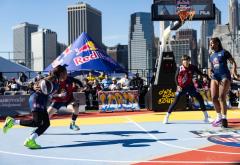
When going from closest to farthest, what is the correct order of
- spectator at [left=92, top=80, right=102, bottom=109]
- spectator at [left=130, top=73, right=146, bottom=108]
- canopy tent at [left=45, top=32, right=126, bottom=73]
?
spectator at [left=130, top=73, right=146, bottom=108] → spectator at [left=92, top=80, right=102, bottom=109] → canopy tent at [left=45, top=32, right=126, bottom=73]

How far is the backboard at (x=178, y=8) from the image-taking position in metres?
17.3

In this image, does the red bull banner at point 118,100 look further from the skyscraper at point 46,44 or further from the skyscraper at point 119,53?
the skyscraper at point 119,53

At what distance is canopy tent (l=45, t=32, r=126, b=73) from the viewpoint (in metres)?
23.8

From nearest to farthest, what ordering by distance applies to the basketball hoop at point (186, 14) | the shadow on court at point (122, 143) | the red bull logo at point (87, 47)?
the shadow on court at point (122, 143), the basketball hoop at point (186, 14), the red bull logo at point (87, 47)

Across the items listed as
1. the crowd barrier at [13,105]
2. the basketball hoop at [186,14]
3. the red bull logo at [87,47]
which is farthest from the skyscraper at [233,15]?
the crowd barrier at [13,105]

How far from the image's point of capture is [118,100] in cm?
1702

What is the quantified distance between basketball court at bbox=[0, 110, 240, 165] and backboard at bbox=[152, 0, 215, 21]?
24.9ft

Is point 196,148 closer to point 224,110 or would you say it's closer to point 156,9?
point 224,110

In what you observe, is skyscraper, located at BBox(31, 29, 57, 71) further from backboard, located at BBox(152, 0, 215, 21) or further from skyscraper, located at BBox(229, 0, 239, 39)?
backboard, located at BBox(152, 0, 215, 21)

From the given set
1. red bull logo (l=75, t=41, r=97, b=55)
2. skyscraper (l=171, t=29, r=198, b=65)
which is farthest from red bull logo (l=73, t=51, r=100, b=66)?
skyscraper (l=171, t=29, r=198, b=65)

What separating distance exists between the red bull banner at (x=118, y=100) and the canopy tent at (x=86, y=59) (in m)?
6.69

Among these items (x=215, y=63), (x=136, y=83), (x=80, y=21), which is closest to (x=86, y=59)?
(x=136, y=83)

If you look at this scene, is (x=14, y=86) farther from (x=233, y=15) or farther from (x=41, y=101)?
(x=233, y=15)

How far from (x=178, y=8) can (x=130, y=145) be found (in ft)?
36.4
